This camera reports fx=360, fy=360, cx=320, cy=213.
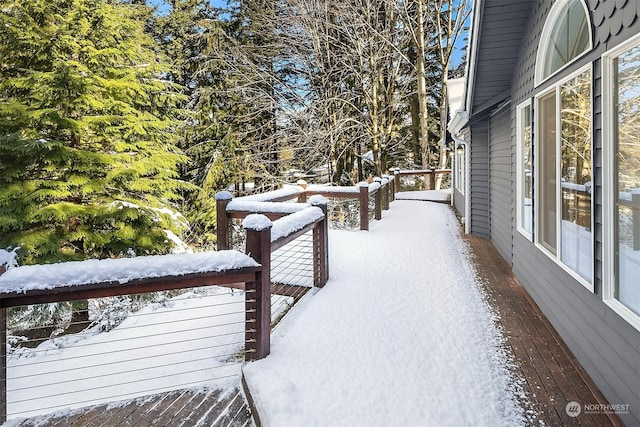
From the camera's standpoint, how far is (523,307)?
12.4 ft

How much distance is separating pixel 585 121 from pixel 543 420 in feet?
6.86

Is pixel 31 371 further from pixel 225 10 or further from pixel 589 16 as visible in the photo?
pixel 225 10

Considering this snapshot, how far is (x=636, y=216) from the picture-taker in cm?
203

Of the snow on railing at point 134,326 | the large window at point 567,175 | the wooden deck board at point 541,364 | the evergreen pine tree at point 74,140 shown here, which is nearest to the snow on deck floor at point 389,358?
the wooden deck board at point 541,364

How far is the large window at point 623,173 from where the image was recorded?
6.72ft

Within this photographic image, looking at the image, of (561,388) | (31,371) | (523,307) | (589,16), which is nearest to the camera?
(561,388)

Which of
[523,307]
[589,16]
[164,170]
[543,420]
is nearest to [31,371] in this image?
[164,170]

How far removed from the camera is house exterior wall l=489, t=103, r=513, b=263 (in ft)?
17.7

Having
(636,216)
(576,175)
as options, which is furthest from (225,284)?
(576,175)

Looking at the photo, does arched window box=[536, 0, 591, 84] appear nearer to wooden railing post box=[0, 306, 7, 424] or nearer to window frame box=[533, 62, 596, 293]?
window frame box=[533, 62, 596, 293]

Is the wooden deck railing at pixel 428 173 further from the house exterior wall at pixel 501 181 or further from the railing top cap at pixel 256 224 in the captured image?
the railing top cap at pixel 256 224

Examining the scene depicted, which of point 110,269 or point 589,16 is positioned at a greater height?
point 589,16
